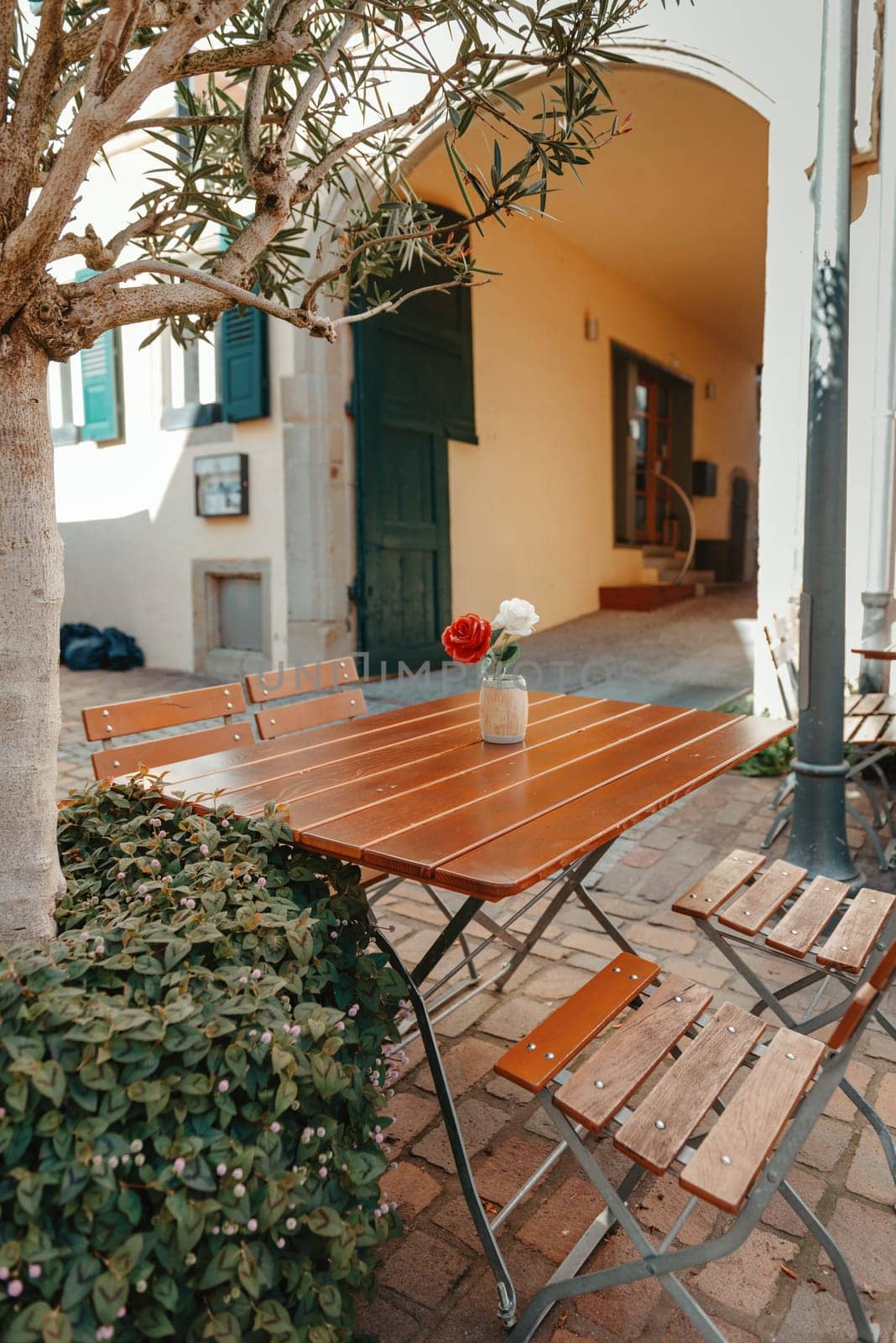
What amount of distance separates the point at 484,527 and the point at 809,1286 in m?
7.01

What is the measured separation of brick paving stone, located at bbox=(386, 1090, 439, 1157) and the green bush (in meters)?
0.47

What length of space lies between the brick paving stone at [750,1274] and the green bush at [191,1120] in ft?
1.97

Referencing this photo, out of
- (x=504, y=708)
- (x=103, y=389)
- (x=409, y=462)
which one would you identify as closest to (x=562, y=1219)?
(x=504, y=708)

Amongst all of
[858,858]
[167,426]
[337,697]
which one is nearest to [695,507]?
[167,426]

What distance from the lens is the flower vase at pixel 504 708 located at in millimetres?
2416

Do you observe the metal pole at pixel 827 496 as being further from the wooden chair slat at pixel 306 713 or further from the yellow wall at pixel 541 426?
the yellow wall at pixel 541 426

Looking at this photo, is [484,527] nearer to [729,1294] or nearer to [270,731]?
[270,731]

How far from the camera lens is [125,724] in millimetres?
2357

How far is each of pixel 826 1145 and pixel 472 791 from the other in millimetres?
1079

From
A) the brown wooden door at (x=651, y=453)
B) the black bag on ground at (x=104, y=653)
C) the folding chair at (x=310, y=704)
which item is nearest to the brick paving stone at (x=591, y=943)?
the folding chair at (x=310, y=704)

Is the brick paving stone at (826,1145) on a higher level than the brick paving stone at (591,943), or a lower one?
lower

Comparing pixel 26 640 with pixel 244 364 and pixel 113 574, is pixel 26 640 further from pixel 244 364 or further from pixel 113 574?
pixel 113 574

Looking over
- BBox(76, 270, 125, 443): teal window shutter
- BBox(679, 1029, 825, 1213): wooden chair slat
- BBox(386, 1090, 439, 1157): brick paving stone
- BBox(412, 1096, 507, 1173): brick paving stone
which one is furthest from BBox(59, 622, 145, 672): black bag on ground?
BBox(679, 1029, 825, 1213): wooden chair slat

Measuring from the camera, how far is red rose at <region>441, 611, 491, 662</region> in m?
2.27
